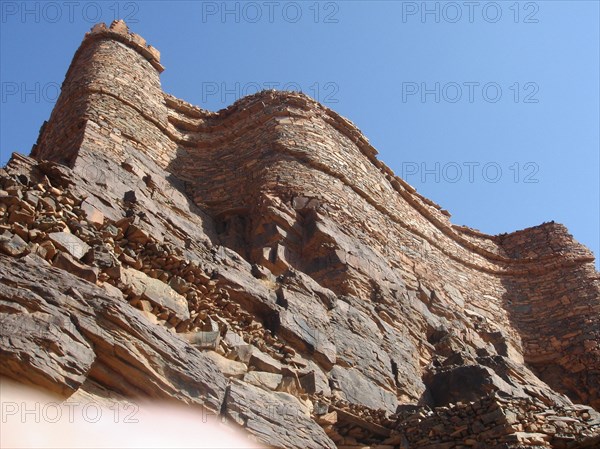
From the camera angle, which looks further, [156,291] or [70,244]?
[156,291]

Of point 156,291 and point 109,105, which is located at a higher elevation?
point 109,105

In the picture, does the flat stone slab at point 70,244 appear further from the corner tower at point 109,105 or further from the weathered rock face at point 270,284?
the corner tower at point 109,105

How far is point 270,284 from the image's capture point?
42.5ft

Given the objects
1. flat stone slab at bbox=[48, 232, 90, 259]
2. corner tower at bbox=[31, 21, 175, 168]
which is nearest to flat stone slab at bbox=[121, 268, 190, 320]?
flat stone slab at bbox=[48, 232, 90, 259]

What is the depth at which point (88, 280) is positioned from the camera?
9.23 metres

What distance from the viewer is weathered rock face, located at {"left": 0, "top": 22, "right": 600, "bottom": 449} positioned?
847 cm

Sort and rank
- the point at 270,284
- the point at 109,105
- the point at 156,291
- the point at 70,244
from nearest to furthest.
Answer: the point at 70,244 → the point at 156,291 → the point at 270,284 → the point at 109,105

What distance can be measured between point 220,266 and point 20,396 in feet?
17.9

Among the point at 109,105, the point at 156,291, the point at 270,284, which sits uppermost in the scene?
the point at 109,105

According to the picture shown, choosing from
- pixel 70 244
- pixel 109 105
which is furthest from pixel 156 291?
pixel 109 105

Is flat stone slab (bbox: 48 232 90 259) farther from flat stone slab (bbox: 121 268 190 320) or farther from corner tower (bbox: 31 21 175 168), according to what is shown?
corner tower (bbox: 31 21 175 168)

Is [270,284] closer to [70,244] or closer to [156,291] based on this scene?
[156,291]

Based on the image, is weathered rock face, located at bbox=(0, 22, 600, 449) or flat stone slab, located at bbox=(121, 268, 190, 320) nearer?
weathered rock face, located at bbox=(0, 22, 600, 449)

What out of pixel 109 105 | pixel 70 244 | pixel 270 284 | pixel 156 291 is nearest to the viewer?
pixel 70 244
